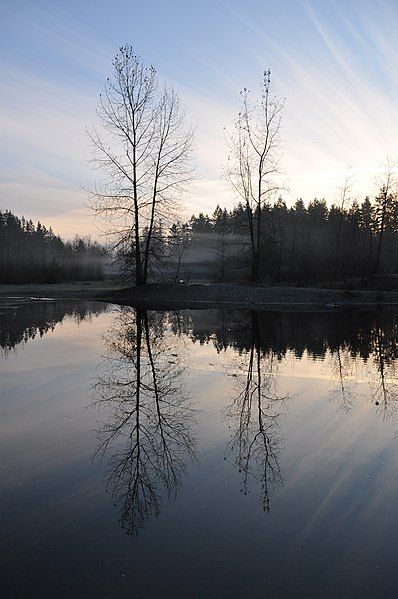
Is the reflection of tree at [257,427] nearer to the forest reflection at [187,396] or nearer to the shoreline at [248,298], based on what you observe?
the forest reflection at [187,396]

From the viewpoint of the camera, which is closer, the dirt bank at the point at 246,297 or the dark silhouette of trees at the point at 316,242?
the dirt bank at the point at 246,297

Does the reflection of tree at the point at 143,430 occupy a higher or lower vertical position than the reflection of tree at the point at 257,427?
higher

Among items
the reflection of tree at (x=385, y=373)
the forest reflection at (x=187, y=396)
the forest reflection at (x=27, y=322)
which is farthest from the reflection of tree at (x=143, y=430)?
the forest reflection at (x=27, y=322)

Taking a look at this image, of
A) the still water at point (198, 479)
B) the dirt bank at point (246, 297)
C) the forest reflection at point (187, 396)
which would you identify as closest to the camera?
the still water at point (198, 479)

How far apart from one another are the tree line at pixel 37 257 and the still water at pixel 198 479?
72.1 ft


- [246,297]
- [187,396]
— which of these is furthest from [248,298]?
[187,396]

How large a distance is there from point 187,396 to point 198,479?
3.08m

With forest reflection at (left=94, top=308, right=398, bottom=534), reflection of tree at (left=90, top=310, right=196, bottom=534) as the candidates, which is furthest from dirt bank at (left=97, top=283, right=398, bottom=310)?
reflection of tree at (left=90, top=310, right=196, bottom=534)

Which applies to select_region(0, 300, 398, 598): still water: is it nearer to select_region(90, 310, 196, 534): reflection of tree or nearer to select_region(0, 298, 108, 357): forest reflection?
select_region(90, 310, 196, 534): reflection of tree

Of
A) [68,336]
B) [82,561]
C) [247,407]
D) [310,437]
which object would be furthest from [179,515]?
[68,336]

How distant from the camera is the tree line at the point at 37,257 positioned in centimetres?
5062

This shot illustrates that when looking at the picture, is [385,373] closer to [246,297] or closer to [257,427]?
[257,427]

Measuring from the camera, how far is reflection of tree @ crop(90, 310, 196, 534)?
4.22 metres

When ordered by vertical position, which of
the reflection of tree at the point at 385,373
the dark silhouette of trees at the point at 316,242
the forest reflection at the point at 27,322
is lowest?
the reflection of tree at the point at 385,373
